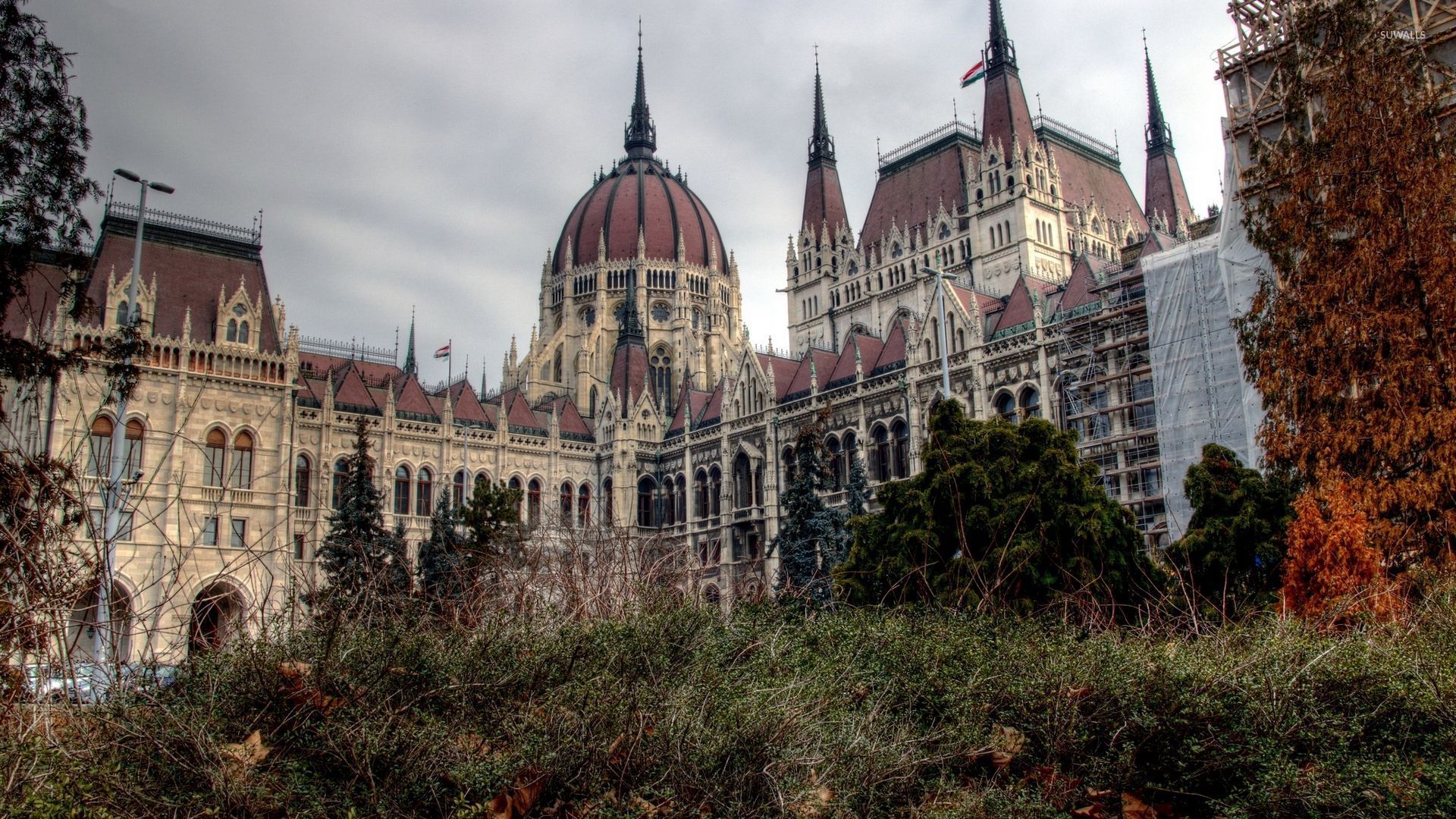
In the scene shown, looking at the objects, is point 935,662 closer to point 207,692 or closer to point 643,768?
point 643,768

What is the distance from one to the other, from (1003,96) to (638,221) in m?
25.6

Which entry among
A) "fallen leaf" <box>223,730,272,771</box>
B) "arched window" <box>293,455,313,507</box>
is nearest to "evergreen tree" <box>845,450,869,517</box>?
"arched window" <box>293,455,313,507</box>

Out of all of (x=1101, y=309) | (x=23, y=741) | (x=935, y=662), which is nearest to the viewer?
(x=23, y=741)

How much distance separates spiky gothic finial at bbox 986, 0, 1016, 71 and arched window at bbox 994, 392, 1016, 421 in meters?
26.0

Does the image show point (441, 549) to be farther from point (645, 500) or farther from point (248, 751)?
point (645, 500)

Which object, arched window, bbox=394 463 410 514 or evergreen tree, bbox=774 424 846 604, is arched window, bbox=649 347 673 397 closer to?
arched window, bbox=394 463 410 514

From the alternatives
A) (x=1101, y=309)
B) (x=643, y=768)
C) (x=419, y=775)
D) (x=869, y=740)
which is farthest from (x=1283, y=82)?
(x=419, y=775)

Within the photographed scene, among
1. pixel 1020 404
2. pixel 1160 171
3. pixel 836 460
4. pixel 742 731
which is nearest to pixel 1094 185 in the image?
pixel 1160 171

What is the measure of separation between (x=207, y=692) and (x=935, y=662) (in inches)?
276

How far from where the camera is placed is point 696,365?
6694cm

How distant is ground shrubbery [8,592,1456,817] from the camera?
843 centimetres

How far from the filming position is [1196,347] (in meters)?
28.9

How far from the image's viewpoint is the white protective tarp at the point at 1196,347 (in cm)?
2695

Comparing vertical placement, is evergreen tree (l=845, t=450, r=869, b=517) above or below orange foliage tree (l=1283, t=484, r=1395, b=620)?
above
